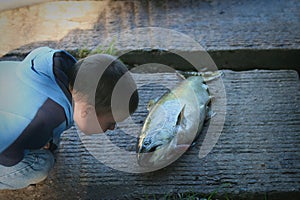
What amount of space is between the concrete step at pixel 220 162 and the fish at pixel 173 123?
9 centimetres

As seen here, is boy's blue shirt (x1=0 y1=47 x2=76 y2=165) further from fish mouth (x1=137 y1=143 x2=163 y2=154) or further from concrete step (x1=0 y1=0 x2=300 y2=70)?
concrete step (x1=0 y1=0 x2=300 y2=70)

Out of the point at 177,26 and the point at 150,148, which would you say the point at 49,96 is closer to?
the point at 150,148

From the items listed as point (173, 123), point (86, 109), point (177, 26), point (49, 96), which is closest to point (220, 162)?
point (173, 123)

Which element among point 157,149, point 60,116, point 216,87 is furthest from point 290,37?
point 60,116

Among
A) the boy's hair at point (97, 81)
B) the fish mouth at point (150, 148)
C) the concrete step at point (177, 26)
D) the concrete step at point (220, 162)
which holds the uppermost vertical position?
the boy's hair at point (97, 81)

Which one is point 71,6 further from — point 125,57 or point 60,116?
point 60,116

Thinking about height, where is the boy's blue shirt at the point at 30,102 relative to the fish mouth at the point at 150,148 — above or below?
above

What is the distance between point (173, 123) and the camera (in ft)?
8.63

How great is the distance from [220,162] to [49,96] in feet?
3.73

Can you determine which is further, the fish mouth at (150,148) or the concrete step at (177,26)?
the concrete step at (177,26)

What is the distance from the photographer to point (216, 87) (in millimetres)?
3045

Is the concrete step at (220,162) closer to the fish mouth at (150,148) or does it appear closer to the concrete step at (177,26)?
the fish mouth at (150,148)

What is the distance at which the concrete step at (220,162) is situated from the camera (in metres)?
2.53

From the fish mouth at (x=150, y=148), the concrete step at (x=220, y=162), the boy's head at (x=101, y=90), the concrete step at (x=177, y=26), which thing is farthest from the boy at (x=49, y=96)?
the concrete step at (x=177, y=26)
